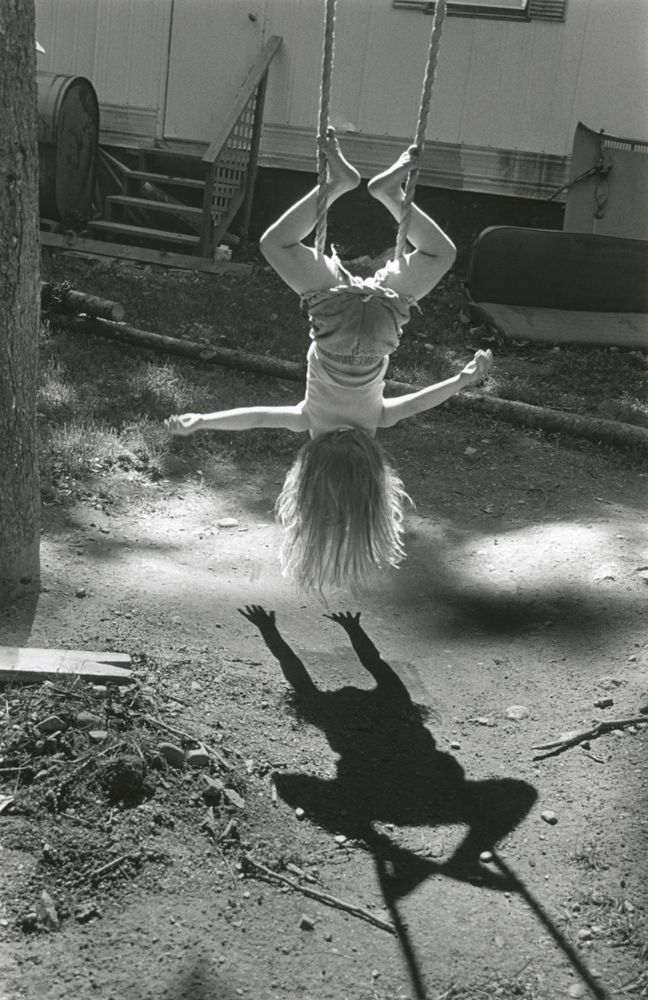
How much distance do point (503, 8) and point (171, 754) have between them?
9.46 m

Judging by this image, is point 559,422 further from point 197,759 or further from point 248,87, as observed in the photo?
point 248,87

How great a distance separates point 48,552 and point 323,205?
243cm

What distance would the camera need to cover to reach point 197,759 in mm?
3629

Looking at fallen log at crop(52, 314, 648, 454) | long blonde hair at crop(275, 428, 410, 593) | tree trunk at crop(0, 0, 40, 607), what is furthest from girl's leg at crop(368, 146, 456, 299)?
fallen log at crop(52, 314, 648, 454)

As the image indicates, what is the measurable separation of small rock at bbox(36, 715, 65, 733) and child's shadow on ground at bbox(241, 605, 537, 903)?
2.67 ft

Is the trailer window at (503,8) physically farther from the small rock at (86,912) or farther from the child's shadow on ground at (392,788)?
the small rock at (86,912)

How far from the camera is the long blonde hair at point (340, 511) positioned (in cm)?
422

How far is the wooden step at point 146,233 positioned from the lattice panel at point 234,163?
0.51 m

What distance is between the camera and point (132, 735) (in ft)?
11.8

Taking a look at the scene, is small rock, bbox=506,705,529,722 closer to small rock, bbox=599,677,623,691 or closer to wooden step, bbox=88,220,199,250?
small rock, bbox=599,677,623,691

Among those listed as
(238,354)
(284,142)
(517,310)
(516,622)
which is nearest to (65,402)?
(238,354)

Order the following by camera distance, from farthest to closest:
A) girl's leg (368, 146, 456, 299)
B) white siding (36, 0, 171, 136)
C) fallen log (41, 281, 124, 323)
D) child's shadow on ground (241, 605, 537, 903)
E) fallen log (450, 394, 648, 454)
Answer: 1. white siding (36, 0, 171, 136)
2. fallen log (41, 281, 124, 323)
3. fallen log (450, 394, 648, 454)
4. girl's leg (368, 146, 456, 299)
5. child's shadow on ground (241, 605, 537, 903)

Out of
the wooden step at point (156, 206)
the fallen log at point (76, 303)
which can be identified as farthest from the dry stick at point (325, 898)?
the wooden step at point (156, 206)

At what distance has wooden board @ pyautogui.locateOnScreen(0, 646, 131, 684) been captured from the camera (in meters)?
3.84
